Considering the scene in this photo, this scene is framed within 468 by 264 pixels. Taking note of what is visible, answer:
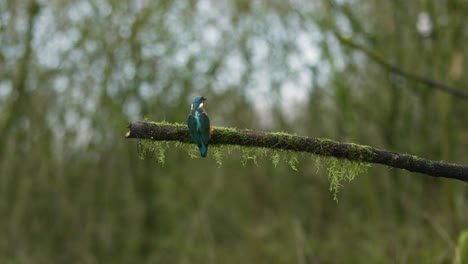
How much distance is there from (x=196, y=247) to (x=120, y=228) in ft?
4.40

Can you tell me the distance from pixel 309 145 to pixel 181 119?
586cm

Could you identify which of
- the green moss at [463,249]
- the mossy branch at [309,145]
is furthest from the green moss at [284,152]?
the green moss at [463,249]

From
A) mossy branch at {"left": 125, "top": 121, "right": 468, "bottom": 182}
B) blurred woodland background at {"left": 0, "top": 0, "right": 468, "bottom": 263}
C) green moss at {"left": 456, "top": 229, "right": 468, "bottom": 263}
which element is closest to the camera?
mossy branch at {"left": 125, "top": 121, "right": 468, "bottom": 182}

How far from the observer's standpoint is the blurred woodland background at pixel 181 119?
682 cm

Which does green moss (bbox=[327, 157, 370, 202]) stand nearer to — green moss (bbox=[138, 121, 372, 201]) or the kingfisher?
green moss (bbox=[138, 121, 372, 201])

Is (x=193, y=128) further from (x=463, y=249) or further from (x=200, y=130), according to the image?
(x=463, y=249)

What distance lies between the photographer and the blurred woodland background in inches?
269

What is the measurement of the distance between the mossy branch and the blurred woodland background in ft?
15.8

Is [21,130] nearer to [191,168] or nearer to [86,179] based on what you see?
[86,179]

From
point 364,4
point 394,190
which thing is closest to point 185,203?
point 394,190

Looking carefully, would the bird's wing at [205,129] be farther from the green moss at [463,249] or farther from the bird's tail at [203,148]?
the green moss at [463,249]

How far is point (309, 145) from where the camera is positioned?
70.8 inches

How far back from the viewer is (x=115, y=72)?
7.39 metres

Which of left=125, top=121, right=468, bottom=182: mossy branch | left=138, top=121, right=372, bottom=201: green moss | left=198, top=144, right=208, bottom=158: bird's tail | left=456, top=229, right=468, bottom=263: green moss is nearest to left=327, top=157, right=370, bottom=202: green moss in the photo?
left=138, top=121, right=372, bottom=201: green moss
